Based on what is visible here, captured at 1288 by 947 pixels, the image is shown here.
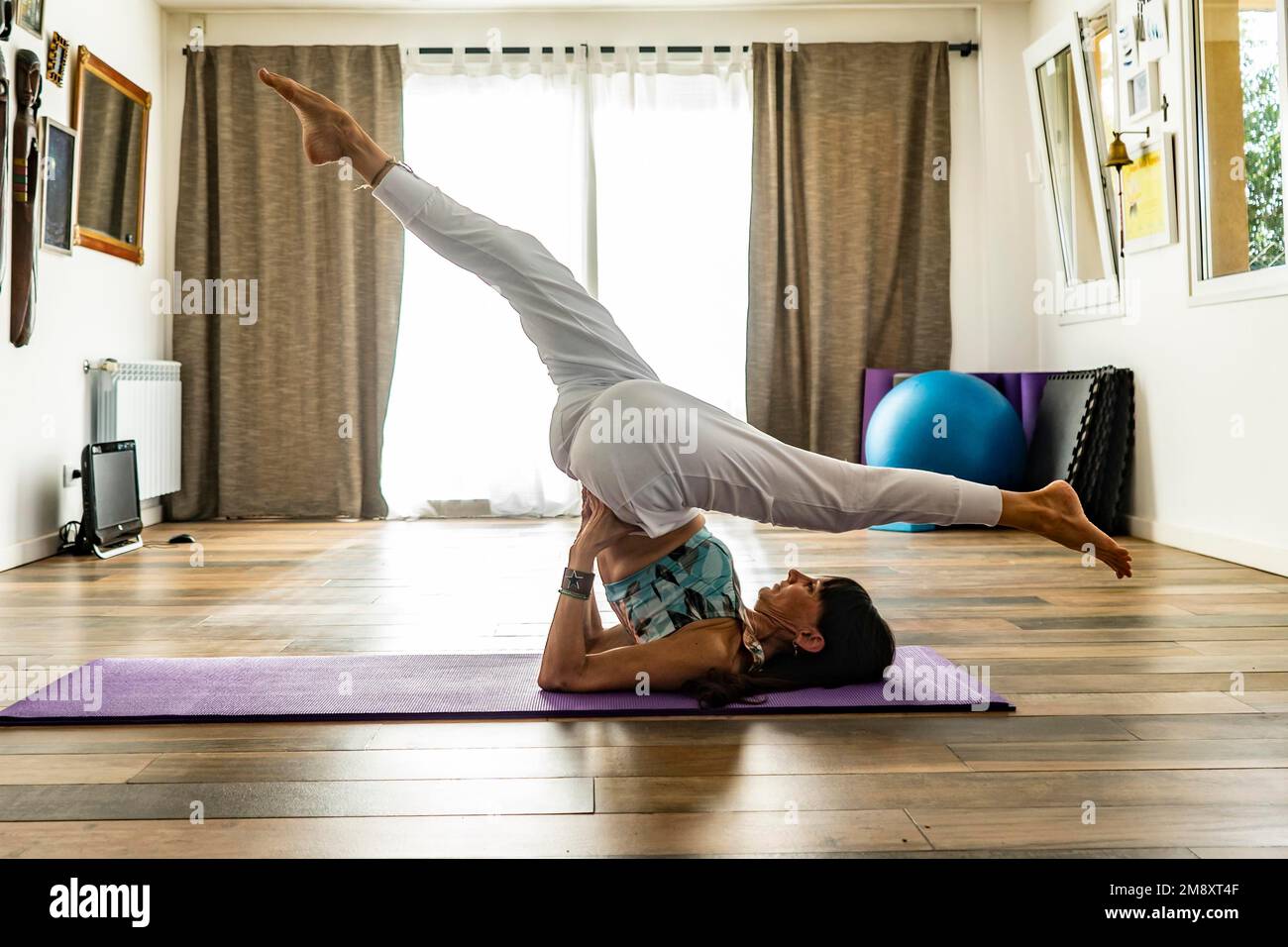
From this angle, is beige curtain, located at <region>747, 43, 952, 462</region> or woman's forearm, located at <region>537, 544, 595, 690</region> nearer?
woman's forearm, located at <region>537, 544, 595, 690</region>

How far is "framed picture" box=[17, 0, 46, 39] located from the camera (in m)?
4.16

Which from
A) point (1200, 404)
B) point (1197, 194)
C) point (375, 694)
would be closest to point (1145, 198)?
point (1197, 194)

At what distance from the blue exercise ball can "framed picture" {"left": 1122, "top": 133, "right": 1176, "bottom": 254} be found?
2.97 ft

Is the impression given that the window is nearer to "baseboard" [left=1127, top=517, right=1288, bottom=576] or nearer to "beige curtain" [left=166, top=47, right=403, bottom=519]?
"baseboard" [left=1127, top=517, right=1288, bottom=576]

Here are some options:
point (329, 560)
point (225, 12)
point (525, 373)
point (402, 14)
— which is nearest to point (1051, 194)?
point (525, 373)

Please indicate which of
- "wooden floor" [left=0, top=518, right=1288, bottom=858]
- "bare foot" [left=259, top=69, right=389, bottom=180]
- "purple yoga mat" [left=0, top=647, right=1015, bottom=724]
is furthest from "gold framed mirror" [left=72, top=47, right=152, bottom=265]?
"purple yoga mat" [left=0, top=647, right=1015, bottom=724]

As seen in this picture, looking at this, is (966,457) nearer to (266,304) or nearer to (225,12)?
(266,304)

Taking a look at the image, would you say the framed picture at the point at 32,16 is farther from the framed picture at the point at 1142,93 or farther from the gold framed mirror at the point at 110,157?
the framed picture at the point at 1142,93

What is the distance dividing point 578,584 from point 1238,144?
3147mm

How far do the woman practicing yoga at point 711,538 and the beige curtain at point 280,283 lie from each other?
12.3 feet

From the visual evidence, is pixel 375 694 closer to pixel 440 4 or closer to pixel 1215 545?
pixel 1215 545

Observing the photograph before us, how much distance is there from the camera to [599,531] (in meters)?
2.25

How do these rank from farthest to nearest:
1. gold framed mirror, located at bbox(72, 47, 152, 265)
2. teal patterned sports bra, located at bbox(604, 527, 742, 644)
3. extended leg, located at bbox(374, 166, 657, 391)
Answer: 1. gold framed mirror, located at bbox(72, 47, 152, 265)
2. extended leg, located at bbox(374, 166, 657, 391)
3. teal patterned sports bra, located at bbox(604, 527, 742, 644)

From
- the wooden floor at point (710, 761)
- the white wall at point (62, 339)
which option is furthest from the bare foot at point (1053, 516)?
the white wall at point (62, 339)
